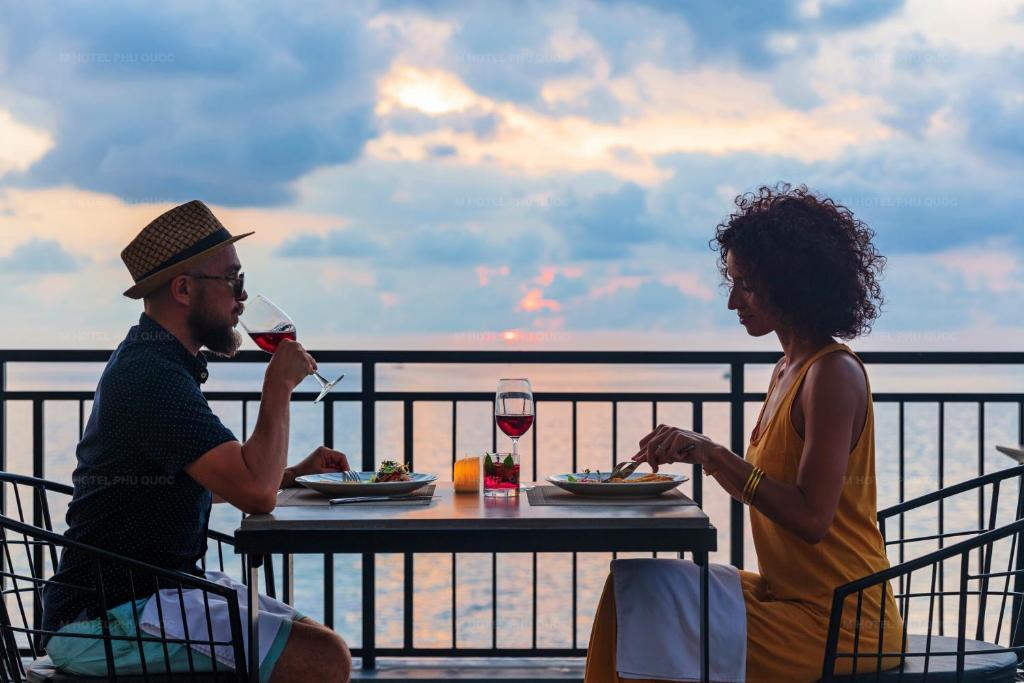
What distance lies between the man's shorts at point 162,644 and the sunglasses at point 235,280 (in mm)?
679

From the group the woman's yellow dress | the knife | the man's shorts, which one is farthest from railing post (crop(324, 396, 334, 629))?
the woman's yellow dress

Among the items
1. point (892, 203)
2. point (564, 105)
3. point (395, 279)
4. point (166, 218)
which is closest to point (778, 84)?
point (564, 105)

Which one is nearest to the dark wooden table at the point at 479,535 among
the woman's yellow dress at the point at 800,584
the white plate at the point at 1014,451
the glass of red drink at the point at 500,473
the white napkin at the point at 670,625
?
the white napkin at the point at 670,625

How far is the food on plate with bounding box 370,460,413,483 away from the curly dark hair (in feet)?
3.04

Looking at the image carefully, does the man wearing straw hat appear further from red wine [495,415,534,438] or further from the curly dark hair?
the curly dark hair

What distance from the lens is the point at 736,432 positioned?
12.2 feet

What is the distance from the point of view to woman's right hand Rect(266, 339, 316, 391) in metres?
2.15

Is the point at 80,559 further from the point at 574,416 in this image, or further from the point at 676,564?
the point at 574,416

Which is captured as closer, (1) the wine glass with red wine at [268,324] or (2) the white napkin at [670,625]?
(2) the white napkin at [670,625]

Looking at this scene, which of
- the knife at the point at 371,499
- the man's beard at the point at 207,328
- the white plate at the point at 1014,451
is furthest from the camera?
the white plate at the point at 1014,451

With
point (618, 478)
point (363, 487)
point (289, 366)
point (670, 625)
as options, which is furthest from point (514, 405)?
point (670, 625)

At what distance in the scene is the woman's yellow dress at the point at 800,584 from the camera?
6.59 ft

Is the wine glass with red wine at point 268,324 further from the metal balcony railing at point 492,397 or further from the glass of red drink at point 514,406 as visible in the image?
the metal balcony railing at point 492,397

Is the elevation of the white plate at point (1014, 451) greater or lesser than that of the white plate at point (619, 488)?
greater
